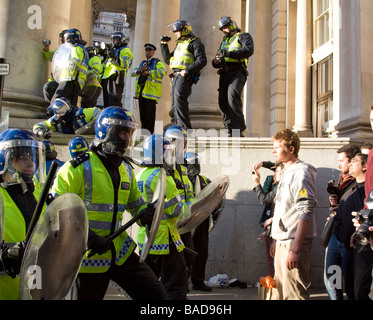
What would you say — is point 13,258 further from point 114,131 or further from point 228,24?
point 228,24

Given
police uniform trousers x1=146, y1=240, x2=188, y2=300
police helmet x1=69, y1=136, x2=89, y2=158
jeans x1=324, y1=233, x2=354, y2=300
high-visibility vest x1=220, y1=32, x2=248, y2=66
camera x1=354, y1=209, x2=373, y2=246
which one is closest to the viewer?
camera x1=354, y1=209, x2=373, y2=246

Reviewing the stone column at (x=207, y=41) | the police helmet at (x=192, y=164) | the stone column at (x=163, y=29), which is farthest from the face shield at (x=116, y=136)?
the stone column at (x=163, y=29)

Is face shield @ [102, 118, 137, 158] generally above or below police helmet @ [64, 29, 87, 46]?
below

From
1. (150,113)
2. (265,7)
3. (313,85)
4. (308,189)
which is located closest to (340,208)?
(308,189)

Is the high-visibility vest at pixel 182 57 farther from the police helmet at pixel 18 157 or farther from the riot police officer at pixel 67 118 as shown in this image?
the police helmet at pixel 18 157

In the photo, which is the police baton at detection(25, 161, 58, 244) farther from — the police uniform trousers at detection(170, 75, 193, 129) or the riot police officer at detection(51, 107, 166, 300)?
the police uniform trousers at detection(170, 75, 193, 129)

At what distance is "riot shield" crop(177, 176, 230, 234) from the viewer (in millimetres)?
4020

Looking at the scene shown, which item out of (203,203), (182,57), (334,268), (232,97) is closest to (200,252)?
(334,268)

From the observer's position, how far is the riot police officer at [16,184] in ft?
9.68

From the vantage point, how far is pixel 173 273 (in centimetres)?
456

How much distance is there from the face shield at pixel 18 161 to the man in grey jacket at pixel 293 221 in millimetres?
2168

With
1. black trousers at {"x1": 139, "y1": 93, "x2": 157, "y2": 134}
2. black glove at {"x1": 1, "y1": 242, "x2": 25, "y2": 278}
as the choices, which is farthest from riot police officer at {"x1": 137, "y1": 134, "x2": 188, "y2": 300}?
black trousers at {"x1": 139, "y1": 93, "x2": 157, "y2": 134}

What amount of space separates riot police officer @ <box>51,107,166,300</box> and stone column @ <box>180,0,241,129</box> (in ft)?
18.3

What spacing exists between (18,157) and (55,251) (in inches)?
34.4
